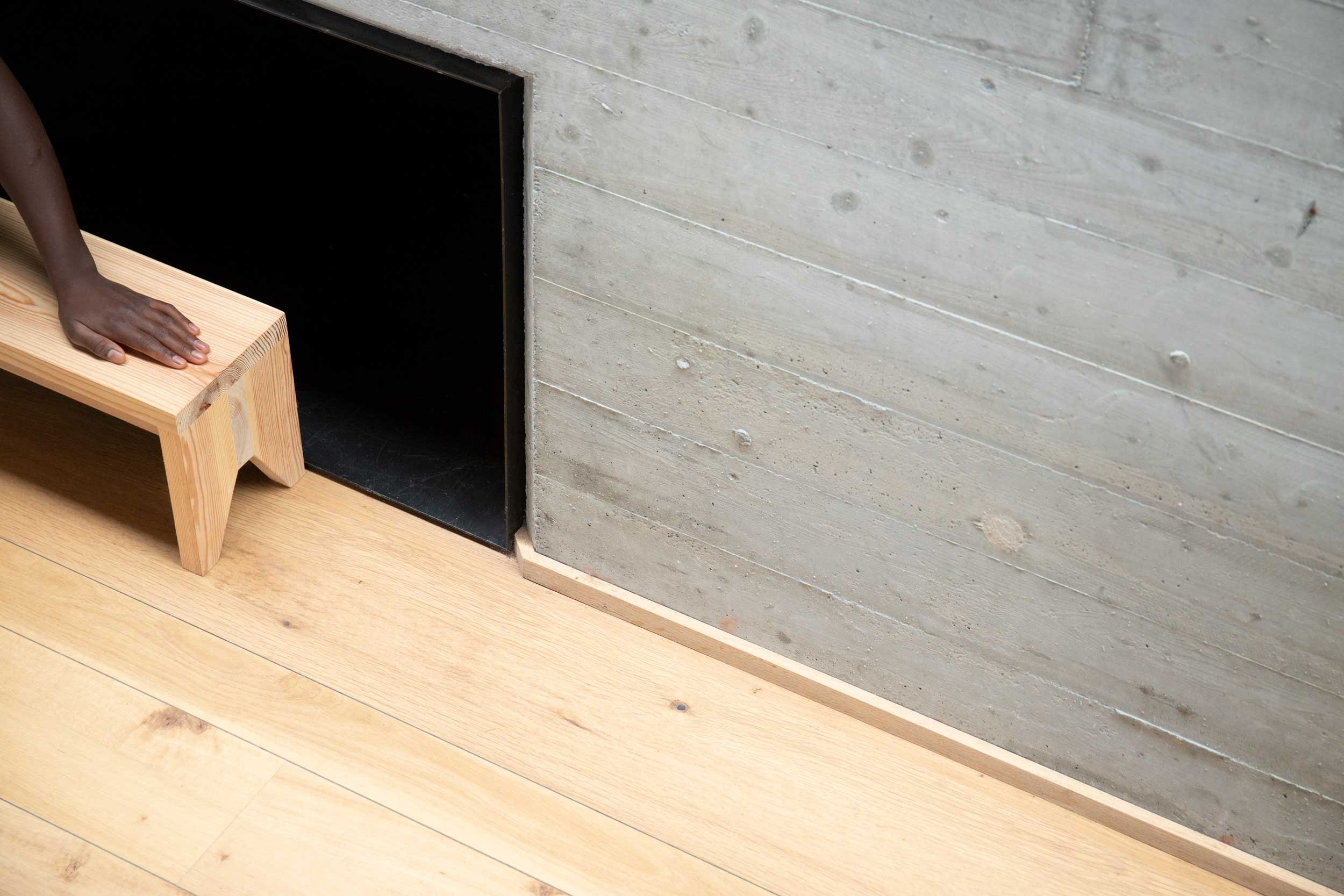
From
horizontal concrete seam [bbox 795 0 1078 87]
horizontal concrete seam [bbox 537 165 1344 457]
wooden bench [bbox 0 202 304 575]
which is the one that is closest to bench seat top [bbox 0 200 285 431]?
wooden bench [bbox 0 202 304 575]

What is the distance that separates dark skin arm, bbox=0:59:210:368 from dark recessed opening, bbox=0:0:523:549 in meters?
0.09

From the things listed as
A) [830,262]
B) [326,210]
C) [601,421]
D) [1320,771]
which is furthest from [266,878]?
[326,210]

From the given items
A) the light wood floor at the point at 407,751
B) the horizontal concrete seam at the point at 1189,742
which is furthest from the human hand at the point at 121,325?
the horizontal concrete seam at the point at 1189,742

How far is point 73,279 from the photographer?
168 cm

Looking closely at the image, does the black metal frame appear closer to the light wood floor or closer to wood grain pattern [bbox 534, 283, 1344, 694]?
wood grain pattern [bbox 534, 283, 1344, 694]

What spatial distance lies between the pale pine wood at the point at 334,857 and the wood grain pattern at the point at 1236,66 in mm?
1096

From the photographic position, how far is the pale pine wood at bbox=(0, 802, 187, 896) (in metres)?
1.46

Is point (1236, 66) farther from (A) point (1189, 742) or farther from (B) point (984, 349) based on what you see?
(A) point (1189, 742)

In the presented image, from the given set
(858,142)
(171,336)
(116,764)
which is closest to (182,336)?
(171,336)

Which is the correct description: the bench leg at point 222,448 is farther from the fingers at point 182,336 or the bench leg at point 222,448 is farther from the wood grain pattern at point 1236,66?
the wood grain pattern at point 1236,66

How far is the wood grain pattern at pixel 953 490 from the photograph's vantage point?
134cm

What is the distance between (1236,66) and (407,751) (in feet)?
4.02

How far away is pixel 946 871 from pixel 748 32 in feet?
3.38

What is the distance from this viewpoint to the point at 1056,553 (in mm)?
1425
